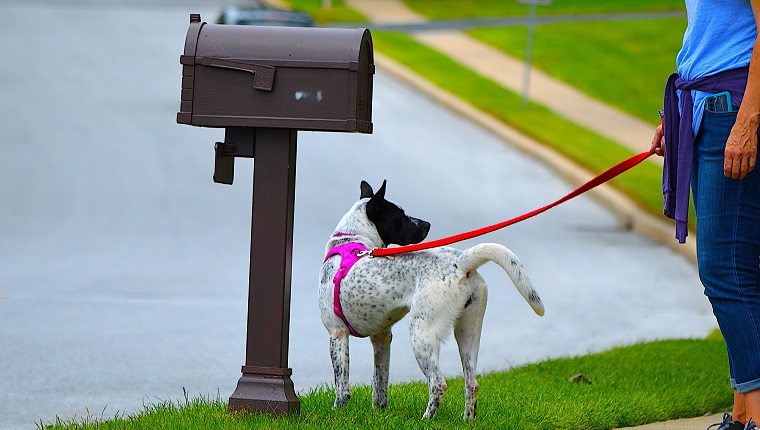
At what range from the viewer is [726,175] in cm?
416

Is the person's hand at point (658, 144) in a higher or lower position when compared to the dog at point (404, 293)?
higher

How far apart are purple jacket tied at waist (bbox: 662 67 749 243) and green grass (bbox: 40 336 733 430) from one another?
1156 mm

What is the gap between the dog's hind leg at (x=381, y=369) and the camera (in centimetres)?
517

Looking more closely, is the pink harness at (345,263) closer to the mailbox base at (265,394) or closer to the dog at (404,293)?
the dog at (404,293)

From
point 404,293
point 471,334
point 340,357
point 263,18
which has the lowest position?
point 340,357

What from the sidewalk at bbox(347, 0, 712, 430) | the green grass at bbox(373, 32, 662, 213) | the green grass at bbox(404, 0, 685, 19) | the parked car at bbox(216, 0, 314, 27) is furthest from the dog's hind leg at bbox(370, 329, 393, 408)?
the green grass at bbox(404, 0, 685, 19)

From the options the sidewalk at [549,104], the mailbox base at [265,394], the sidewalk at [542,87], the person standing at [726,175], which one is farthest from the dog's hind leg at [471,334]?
the sidewalk at [542,87]

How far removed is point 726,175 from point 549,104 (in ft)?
57.3

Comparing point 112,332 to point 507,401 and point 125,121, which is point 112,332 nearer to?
point 507,401

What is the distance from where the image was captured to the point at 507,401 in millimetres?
5469

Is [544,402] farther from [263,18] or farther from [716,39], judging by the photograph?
[263,18]

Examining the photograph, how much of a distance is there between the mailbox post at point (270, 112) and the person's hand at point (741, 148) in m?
1.47

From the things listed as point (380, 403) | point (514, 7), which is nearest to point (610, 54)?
point (514, 7)

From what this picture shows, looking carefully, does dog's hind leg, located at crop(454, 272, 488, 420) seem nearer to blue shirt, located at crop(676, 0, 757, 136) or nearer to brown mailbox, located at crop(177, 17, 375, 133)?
brown mailbox, located at crop(177, 17, 375, 133)
